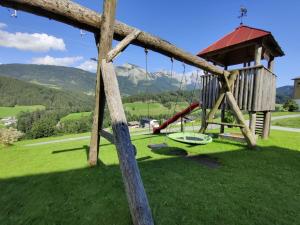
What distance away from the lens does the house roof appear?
7465 mm

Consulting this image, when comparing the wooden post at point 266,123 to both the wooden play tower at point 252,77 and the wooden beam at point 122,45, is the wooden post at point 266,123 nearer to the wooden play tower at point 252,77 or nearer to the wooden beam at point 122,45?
the wooden play tower at point 252,77

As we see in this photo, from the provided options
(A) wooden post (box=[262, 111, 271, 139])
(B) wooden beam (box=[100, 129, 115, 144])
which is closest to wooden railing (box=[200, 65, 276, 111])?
(A) wooden post (box=[262, 111, 271, 139])

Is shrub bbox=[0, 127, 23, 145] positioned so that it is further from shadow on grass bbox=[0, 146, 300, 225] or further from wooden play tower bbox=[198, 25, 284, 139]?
wooden play tower bbox=[198, 25, 284, 139]

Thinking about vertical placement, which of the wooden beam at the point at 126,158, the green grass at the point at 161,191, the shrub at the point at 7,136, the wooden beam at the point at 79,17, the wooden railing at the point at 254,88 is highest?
the wooden beam at the point at 79,17

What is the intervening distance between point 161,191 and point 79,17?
383 centimetres

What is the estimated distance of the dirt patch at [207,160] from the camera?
5455 millimetres

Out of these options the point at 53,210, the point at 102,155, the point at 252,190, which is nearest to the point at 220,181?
the point at 252,190

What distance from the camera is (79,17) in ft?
11.4

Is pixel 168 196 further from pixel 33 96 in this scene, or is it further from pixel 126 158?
pixel 33 96

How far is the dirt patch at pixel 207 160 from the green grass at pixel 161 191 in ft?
0.68

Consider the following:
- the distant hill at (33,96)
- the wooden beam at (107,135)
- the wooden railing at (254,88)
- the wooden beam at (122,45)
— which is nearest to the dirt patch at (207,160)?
the wooden beam at (107,135)

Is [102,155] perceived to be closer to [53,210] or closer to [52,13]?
[53,210]

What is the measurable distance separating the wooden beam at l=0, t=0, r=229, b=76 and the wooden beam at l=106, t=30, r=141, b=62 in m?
0.13

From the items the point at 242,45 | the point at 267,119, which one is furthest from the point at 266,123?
the point at 242,45
